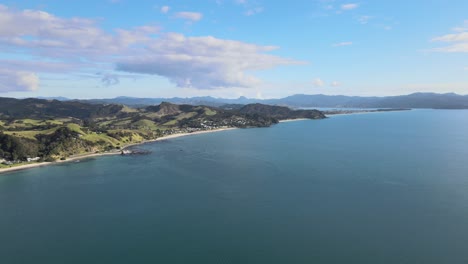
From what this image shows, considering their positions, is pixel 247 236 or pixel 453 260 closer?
pixel 453 260

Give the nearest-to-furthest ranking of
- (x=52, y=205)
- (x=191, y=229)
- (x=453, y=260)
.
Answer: (x=453, y=260) < (x=191, y=229) < (x=52, y=205)

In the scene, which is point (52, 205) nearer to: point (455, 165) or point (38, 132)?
point (38, 132)

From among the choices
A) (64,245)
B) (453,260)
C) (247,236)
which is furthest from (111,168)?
(453,260)

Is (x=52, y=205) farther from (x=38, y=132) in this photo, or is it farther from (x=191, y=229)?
(x=38, y=132)

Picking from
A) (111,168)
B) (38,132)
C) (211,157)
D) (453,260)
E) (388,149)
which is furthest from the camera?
(38,132)

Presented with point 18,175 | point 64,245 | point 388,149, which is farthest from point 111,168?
point 388,149

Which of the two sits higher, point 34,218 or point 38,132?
point 38,132
